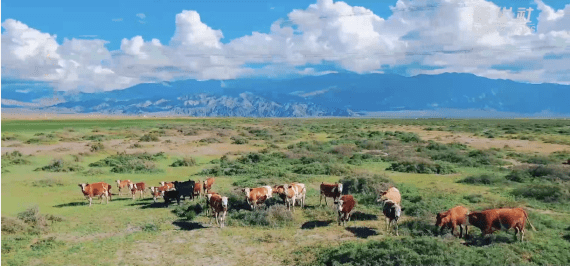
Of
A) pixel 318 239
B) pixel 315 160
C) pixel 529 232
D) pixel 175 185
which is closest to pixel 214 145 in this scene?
pixel 315 160

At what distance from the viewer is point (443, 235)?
14.4 metres

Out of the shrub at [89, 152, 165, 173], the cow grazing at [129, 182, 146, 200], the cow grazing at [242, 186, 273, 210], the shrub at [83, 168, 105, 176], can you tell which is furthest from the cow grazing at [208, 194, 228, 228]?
the shrub at [83, 168, 105, 176]

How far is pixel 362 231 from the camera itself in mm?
15906

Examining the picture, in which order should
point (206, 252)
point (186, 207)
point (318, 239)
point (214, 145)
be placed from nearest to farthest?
point (206, 252)
point (318, 239)
point (186, 207)
point (214, 145)

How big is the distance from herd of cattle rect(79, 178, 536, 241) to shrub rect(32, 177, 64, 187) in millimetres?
4924

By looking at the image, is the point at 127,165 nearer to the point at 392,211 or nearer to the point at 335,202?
the point at 335,202

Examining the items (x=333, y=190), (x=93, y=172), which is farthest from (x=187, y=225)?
(x=93, y=172)

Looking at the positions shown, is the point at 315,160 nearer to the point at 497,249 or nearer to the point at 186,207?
the point at 186,207

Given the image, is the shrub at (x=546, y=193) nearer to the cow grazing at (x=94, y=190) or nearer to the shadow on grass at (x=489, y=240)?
the shadow on grass at (x=489, y=240)

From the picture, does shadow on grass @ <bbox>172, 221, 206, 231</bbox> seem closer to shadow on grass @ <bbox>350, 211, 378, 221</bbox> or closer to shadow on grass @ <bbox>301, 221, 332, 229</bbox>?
shadow on grass @ <bbox>301, 221, 332, 229</bbox>

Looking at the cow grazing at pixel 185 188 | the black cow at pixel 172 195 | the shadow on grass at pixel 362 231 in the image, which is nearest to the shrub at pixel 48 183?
the black cow at pixel 172 195

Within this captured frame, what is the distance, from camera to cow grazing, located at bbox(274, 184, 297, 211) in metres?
18.8

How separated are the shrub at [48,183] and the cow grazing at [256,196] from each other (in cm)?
1569

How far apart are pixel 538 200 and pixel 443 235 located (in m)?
9.96
